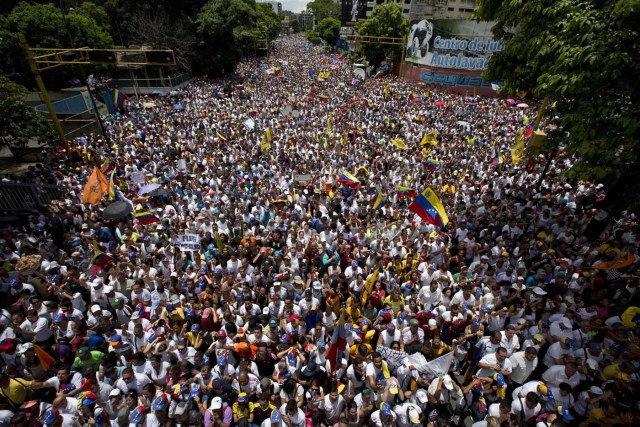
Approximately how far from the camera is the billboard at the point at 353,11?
184ft

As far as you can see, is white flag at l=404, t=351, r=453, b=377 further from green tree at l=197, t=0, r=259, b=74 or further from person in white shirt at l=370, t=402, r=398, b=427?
green tree at l=197, t=0, r=259, b=74

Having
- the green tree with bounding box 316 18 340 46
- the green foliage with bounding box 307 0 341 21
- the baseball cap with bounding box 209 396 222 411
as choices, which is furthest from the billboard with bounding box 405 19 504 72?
the green foliage with bounding box 307 0 341 21

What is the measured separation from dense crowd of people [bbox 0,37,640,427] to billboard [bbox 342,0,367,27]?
54.4 meters

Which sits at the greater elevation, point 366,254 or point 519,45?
point 519,45

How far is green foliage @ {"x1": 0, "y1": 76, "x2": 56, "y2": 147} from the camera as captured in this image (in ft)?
41.4

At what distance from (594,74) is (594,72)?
8cm

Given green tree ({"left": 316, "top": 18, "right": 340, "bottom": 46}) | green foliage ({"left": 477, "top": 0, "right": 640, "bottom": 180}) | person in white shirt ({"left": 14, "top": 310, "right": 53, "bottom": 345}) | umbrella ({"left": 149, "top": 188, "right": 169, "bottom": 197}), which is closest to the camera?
person in white shirt ({"left": 14, "top": 310, "right": 53, "bottom": 345})

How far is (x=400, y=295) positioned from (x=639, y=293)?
5.00 m

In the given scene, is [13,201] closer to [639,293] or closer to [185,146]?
[185,146]

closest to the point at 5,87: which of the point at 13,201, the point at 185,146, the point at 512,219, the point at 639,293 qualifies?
the point at 13,201

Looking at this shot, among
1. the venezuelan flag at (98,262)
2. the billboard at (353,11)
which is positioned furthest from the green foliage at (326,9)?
the venezuelan flag at (98,262)

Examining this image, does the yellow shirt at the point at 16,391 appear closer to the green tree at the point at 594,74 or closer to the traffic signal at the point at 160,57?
the green tree at the point at 594,74

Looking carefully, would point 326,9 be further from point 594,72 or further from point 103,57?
point 594,72

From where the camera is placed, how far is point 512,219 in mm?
8656
